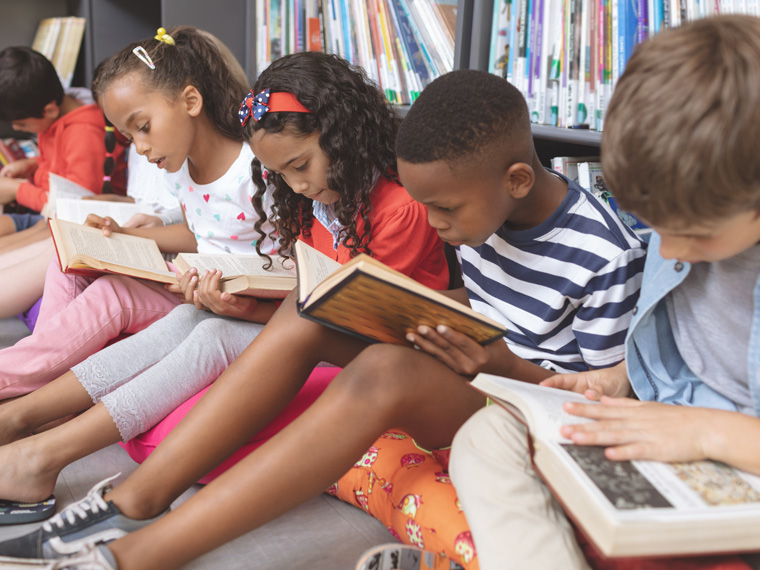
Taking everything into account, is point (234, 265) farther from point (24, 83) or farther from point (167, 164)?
point (24, 83)

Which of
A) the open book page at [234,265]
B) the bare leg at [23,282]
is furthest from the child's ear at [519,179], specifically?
the bare leg at [23,282]

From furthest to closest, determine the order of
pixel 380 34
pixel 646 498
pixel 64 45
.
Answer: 1. pixel 64 45
2. pixel 380 34
3. pixel 646 498

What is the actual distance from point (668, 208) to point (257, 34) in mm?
1685

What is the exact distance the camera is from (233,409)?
0.95 meters

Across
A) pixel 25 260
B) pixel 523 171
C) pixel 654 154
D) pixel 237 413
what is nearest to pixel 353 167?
pixel 523 171

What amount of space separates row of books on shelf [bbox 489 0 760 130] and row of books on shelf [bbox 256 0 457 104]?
20 centimetres

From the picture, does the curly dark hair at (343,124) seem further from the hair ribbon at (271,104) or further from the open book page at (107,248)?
the open book page at (107,248)

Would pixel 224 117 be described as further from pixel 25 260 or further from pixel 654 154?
pixel 654 154

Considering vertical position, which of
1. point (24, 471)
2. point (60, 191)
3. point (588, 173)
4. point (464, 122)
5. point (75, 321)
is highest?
point (464, 122)

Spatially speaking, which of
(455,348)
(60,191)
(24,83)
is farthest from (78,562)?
(24,83)

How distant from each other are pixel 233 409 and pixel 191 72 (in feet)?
2.82

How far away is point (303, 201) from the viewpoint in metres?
1.34

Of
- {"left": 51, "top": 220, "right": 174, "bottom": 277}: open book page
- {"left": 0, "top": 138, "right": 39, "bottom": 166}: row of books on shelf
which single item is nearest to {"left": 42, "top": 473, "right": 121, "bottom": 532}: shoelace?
{"left": 51, "top": 220, "right": 174, "bottom": 277}: open book page

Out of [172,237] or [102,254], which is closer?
[102,254]
